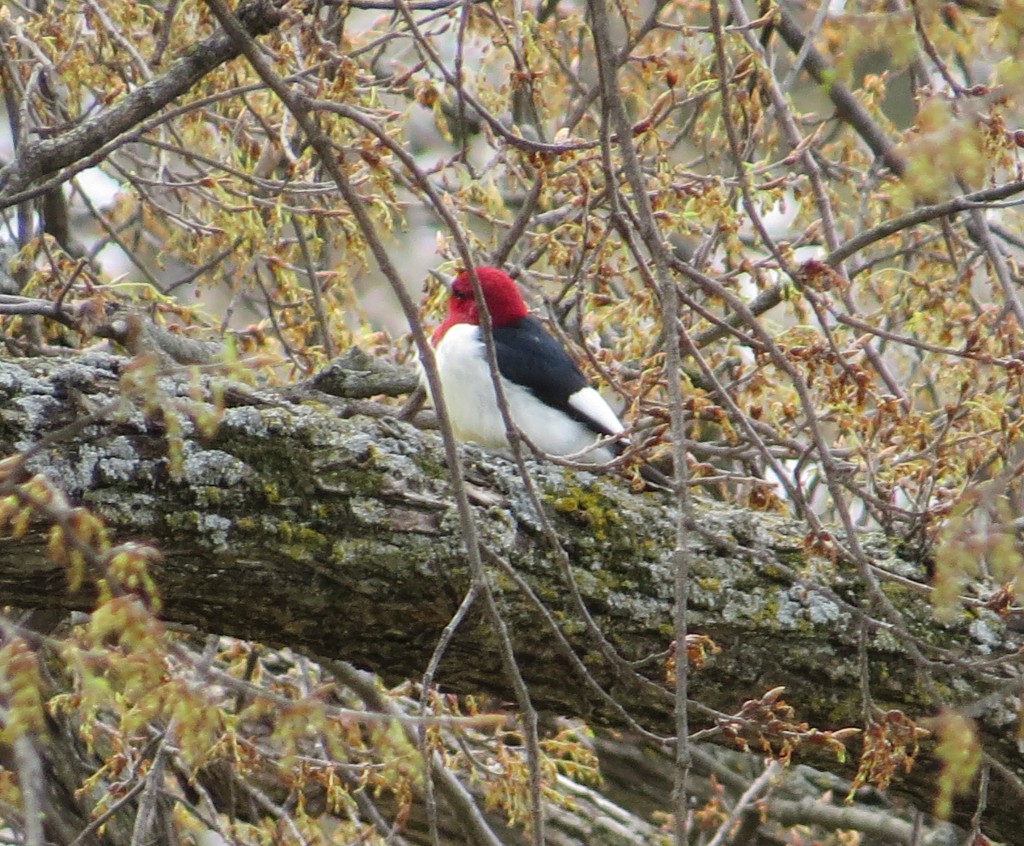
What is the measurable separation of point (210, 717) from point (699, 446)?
5.64 ft

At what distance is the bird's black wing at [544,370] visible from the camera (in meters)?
4.37

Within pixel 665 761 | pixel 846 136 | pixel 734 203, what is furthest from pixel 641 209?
pixel 665 761

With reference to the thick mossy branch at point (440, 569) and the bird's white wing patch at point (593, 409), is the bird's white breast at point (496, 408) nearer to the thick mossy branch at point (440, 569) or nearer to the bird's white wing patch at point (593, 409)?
the bird's white wing patch at point (593, 409)

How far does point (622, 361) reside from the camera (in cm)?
401

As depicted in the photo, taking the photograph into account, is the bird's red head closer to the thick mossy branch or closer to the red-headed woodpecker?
the red-headed woodpecker

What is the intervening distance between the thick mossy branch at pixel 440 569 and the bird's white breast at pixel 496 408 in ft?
3.52

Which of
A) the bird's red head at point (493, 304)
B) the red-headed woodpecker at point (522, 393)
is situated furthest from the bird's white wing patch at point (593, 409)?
the bird's red head at point (493, 304)

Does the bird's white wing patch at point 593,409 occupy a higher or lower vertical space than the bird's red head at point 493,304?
lower

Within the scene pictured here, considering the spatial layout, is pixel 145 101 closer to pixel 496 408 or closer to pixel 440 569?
pixel 440 569

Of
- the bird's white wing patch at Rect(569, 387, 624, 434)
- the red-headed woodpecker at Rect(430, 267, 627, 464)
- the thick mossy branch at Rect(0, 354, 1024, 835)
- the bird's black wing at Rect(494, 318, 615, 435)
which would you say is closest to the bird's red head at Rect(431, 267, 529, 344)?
the red-headed woodpecker at Rect(430, 267, 627, 464)

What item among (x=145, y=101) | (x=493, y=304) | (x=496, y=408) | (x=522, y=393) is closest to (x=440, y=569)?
(x=145, y=101)

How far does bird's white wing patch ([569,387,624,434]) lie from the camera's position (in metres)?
4.35

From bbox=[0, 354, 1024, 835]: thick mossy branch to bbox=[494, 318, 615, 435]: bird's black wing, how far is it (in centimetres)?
116

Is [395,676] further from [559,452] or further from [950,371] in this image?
[950,371]
